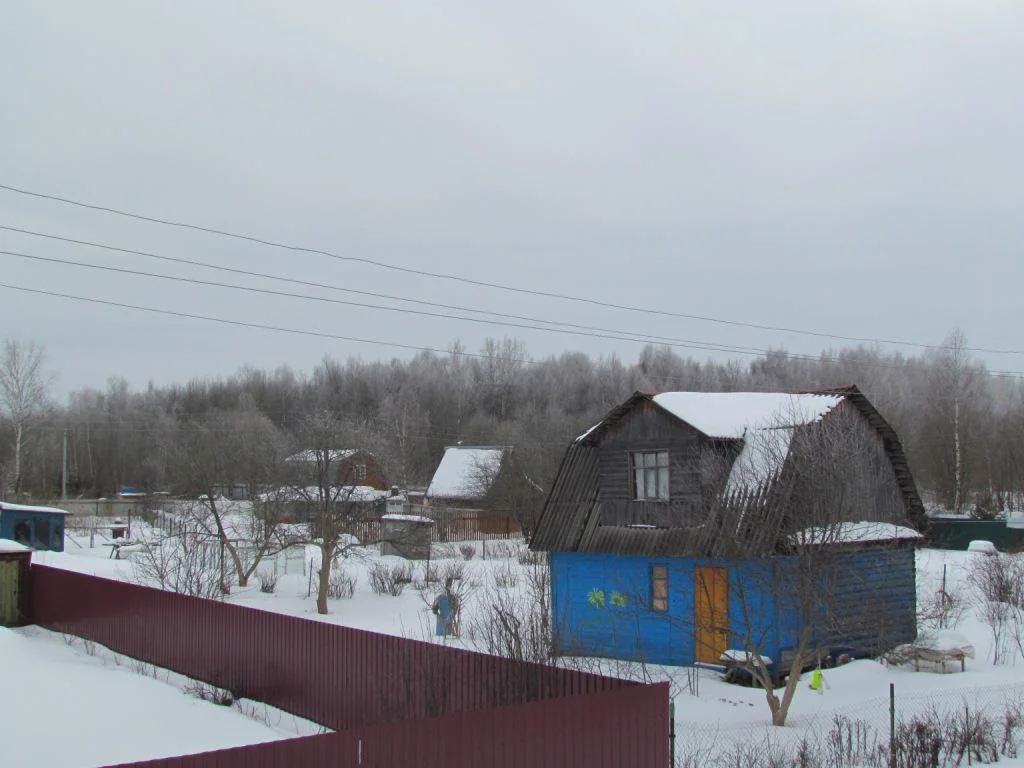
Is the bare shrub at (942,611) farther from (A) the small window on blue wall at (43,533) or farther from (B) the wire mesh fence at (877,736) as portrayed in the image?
(A) the small window on blue wall at (43,533)

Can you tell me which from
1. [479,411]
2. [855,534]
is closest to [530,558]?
[855,534]

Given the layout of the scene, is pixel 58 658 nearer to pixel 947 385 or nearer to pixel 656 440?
pixel 656 440

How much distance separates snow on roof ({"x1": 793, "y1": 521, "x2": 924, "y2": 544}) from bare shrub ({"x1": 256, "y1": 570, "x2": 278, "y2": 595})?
19.4 m

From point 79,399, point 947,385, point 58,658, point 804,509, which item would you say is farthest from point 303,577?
point 79,399

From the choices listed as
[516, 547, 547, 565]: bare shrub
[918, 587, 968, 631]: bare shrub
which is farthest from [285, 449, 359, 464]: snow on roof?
[918, 587, 968, 631]: bare shrub

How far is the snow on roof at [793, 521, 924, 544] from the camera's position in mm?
13969

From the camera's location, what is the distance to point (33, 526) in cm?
4022

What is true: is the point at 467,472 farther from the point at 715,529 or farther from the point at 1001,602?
the point at 715,529

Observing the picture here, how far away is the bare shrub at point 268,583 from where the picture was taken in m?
30.3

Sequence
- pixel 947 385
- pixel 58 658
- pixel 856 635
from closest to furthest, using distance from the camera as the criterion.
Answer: pixel 58 658
pixel 856 635
pixel 947 385

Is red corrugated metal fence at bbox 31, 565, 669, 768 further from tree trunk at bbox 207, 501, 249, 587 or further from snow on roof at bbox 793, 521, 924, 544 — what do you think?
tree trunk at bbox 207, 501, 249, 587

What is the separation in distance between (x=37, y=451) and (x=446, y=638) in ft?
230

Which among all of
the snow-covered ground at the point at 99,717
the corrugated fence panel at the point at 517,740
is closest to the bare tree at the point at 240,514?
the snow-covered ground at the point at 99,717

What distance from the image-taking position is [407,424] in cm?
8812
